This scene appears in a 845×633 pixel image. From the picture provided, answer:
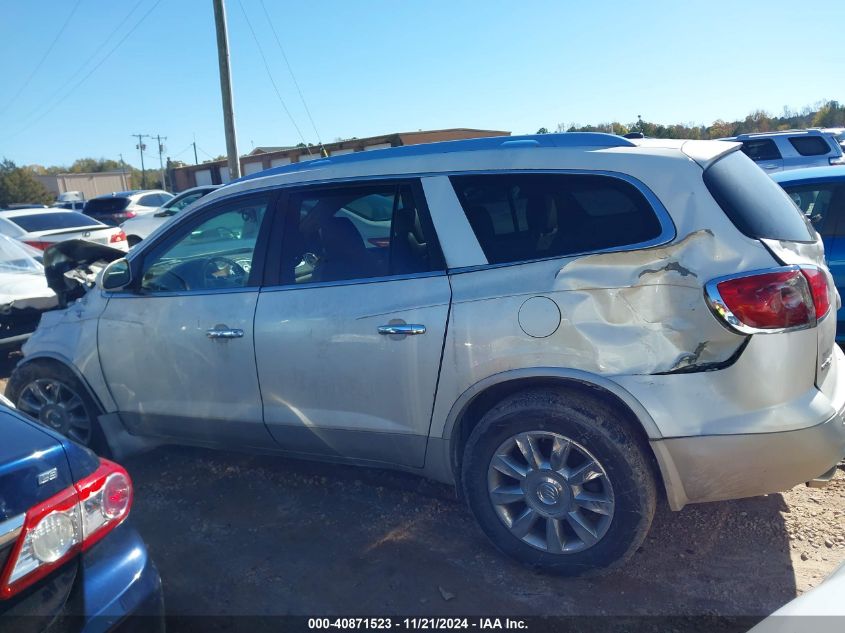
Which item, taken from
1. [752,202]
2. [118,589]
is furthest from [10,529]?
[752,202]

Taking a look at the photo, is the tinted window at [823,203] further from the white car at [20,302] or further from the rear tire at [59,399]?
the white car at [20,302]

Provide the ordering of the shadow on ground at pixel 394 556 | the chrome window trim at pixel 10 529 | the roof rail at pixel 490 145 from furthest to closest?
the roof rail at pixel 490 145
the shadow on ground at pixel 394 556
the chrome window trim at pixel 10 529

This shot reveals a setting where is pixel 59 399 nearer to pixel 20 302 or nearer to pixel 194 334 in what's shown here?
pixel 194 334

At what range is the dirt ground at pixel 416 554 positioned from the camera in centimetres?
280

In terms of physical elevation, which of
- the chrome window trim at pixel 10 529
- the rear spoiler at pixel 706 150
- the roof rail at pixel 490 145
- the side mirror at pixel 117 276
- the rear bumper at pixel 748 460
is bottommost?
the rear bumper at pixel 748 460

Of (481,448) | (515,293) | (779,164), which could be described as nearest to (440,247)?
(515,293)

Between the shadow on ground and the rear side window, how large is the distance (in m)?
1.47

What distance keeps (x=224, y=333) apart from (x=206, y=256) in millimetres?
727

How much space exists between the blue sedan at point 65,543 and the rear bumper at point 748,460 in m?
1.96

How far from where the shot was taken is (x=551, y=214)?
2.84m

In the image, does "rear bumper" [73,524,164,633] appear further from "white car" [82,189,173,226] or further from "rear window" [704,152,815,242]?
"white car" [82,189,173,226]

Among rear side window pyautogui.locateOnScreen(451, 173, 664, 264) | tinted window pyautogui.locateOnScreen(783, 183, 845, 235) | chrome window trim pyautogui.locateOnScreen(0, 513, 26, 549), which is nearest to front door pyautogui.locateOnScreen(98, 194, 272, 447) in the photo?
rear side window pyautogui.locateOnScreen(451, 173, 664, 264)

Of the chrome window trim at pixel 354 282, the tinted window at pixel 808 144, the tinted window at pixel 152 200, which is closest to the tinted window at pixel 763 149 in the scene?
the tinted window at pixel 808 144

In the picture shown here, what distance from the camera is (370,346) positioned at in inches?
120
